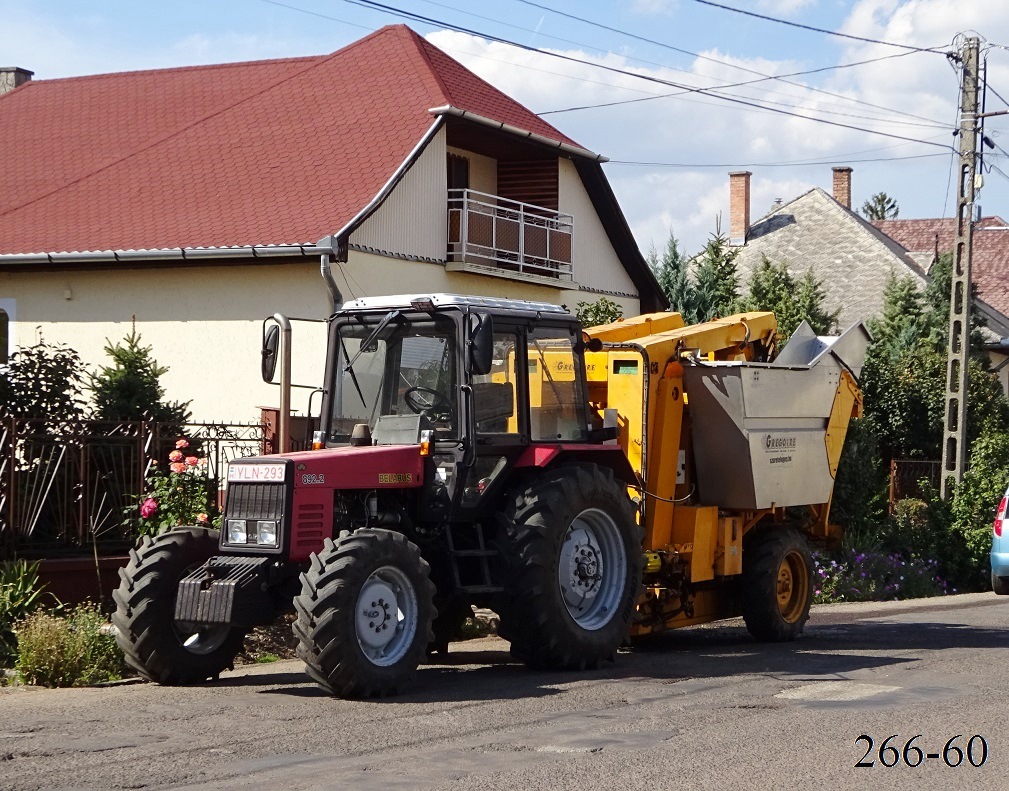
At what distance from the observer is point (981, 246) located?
52156mm

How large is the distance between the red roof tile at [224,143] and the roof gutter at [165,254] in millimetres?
216

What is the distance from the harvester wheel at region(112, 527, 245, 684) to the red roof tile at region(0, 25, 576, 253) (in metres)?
11.3

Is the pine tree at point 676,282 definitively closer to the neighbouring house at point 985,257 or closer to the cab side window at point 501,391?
the neighbouring house at point 985,257

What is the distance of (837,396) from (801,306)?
826 inches

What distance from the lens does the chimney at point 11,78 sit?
30.5 m

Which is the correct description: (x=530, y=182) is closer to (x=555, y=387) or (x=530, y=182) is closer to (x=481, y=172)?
(x=481, y=172)

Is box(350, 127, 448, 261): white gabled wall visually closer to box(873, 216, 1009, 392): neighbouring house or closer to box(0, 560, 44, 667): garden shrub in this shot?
box(0, 560, 44, 667): garden shrub

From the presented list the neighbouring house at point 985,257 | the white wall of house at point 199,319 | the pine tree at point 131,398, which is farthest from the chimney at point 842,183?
the pine tree at point 131,398

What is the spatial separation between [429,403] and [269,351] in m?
1.26

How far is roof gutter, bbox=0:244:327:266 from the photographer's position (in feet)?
66.8


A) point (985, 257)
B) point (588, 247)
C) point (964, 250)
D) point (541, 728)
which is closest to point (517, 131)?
point (588, 247)

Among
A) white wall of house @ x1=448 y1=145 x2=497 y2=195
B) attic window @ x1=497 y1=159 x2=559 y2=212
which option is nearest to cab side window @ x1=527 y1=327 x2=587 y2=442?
white wall of house @ x1=448 y1=145 x2=497 y2=195

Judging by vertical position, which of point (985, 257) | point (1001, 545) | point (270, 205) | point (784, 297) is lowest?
point (1001, 545)

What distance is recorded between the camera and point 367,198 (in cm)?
2142
